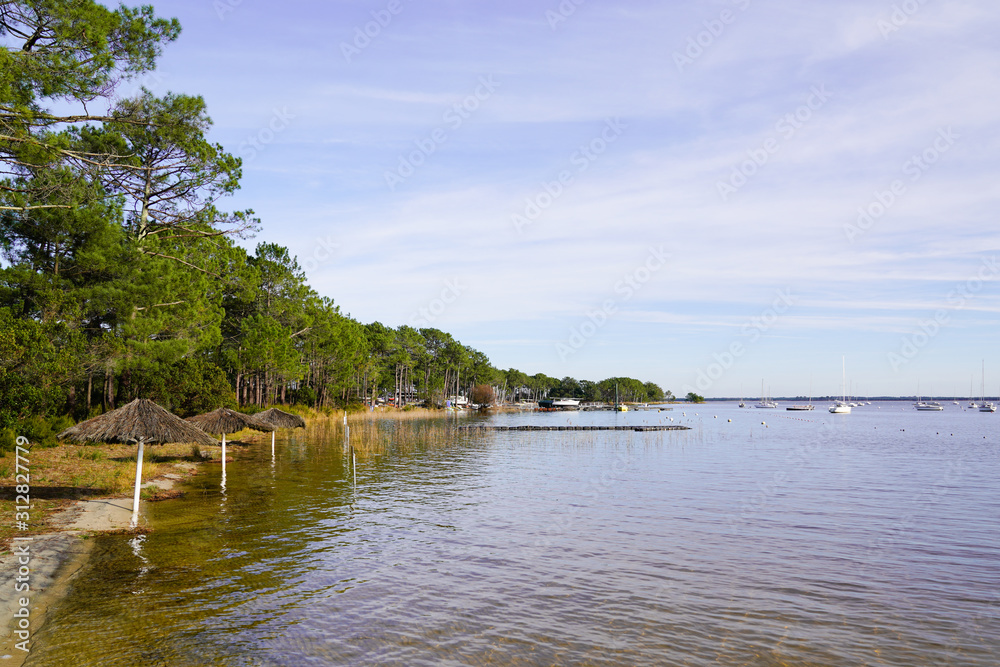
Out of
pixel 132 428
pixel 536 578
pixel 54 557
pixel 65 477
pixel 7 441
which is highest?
pixel 132 428

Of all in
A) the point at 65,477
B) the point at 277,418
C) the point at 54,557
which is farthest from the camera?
the point at 277,418

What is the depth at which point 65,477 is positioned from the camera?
22516 millimetres

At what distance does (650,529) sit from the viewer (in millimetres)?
20500

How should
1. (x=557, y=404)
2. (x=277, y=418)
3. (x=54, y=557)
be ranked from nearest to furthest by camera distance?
(x=54, y=557) < (x=277, y=418) < (x=557, y=404)

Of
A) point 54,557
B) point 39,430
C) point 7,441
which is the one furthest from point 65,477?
point 54,557

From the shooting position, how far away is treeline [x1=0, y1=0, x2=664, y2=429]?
54.7 feet

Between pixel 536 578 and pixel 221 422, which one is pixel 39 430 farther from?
pixel 536 578

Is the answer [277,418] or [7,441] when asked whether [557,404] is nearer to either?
Answer: [277,418]

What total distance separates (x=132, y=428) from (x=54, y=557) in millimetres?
6294

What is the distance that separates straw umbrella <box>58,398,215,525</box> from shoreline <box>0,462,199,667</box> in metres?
1.04

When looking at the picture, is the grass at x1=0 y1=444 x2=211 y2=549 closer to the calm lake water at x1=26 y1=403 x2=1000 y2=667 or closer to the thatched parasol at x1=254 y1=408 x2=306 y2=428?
the calm lake water at x1=26 y1=403 x2=1000 y2=667

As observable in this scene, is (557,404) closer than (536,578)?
No

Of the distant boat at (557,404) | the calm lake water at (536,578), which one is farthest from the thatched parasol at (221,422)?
the distant boat at (557,404)

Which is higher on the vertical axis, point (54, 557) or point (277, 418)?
point (277, 418)
